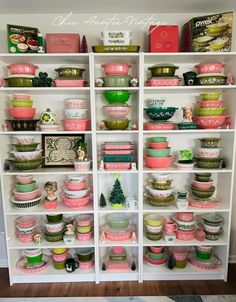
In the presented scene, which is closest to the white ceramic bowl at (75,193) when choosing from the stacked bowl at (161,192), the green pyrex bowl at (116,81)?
the stacked bowl at (161,192)

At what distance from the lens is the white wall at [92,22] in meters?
1.93

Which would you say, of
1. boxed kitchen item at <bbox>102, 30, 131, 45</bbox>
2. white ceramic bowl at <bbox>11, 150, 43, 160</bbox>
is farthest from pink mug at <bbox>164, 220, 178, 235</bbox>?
boxed kitchen item at <bbox>102, 30, 131, 45</bbox>

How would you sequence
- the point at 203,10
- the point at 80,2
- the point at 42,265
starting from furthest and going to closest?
the point at 42,265 < the point at 203,10 < the point at 80,2

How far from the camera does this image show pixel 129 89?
5.82 ft

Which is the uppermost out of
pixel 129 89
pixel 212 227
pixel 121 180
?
pixel 129 89

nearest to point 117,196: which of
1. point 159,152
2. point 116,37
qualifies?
point 159,152

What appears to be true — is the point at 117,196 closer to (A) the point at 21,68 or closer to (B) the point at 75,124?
(B) the point at 75,124

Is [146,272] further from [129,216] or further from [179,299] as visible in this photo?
[129,216]

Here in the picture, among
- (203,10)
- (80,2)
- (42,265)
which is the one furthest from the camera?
(42,265)

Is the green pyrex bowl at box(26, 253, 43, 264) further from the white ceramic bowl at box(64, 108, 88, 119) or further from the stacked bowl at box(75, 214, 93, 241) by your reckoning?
the white ceramic bowl at box(64, 108, 88, 119)

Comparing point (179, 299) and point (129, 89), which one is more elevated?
point (129, 89)

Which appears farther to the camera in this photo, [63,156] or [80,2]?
[63,156]

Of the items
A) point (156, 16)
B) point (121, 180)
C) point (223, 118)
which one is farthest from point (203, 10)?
point (121, 180)

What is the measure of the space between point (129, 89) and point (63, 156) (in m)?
0.78
